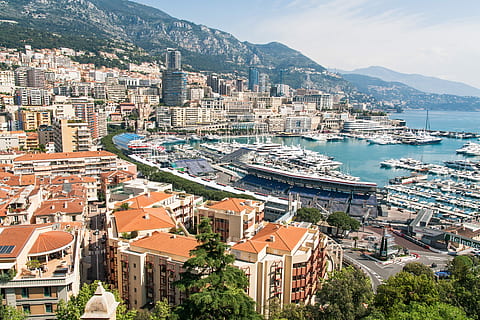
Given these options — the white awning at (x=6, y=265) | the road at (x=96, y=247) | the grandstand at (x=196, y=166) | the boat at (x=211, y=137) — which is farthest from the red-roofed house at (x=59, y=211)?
the boat at (x=211, y=137)

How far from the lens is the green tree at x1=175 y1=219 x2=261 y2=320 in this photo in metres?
7.17

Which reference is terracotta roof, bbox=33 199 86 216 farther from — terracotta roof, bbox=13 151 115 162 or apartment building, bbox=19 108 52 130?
apartment building, bbox=19 108 52 130

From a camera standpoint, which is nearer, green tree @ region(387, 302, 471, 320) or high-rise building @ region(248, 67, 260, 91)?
green tree @ region(387, 302, 471, 320)

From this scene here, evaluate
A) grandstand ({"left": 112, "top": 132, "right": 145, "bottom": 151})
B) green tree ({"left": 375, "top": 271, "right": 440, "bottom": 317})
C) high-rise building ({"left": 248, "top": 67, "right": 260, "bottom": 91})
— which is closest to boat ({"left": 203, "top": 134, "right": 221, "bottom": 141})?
grandstand ({"left": 112, "top": 132, "right": 145, "bottom": 151})

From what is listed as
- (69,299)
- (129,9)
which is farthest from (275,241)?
(129,9)

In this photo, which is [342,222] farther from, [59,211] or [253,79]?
[253,79]

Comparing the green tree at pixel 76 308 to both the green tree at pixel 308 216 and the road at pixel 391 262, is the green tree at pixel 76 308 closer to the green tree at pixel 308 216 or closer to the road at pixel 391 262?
the road at pixel 391 262

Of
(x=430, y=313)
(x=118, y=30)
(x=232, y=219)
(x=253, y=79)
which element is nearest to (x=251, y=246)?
(x=232, y=219)

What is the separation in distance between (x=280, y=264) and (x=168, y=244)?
12.4 ft

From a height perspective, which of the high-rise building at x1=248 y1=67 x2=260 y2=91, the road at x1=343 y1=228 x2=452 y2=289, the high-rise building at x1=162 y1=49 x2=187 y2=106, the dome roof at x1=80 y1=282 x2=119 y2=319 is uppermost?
the high-rise building at x1=248 y1=67 x2=260 y2=91

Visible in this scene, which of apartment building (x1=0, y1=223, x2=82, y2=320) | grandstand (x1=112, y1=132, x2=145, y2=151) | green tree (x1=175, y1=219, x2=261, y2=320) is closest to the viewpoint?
green tree (x1=175, y1=219, x2=261, y2=320)

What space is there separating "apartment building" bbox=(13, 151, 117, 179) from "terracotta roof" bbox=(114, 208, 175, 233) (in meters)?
14.6

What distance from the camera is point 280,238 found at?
13328mm

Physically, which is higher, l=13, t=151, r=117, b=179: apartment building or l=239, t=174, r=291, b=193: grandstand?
l=13, t=151, r=117, b=179: apartment building
